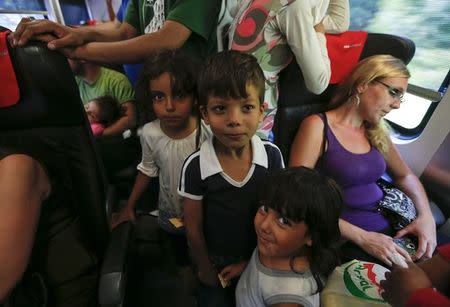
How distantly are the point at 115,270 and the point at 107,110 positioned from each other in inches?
55.0

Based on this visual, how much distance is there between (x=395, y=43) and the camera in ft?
5.00

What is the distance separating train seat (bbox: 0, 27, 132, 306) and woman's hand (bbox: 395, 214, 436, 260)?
53.2 inches

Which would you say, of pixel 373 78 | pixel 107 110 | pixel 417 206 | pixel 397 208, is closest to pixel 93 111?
pixel 107 110

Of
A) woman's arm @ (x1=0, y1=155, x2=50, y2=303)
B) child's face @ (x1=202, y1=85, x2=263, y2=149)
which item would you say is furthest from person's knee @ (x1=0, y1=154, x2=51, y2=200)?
child's face @ (x1=202, y1=85, x2=263, y2=149)

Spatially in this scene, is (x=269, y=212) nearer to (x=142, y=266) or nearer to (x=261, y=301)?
(x=261, y=301)

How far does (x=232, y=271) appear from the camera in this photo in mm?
1149

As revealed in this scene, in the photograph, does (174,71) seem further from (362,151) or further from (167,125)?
(362,151)

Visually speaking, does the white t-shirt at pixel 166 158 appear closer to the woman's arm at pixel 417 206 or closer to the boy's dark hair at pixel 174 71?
the boy's dark hair at pixel 174 71

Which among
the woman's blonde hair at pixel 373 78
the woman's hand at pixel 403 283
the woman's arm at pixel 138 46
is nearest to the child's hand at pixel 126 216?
the woman's arm at pixel 138 46

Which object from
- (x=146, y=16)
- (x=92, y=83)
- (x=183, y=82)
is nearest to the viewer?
(x=183, y=82)

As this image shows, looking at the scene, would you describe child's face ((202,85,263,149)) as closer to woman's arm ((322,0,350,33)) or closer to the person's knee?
the person's knee

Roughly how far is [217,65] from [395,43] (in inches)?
44.9

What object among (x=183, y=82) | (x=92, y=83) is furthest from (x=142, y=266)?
(x=92, y=83)

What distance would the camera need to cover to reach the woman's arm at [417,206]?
144cm
